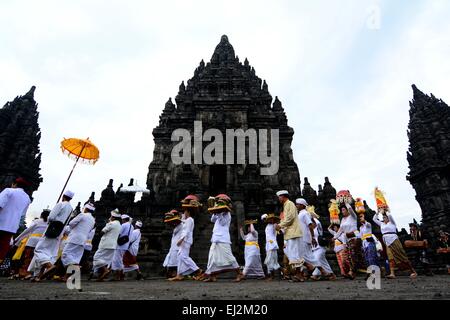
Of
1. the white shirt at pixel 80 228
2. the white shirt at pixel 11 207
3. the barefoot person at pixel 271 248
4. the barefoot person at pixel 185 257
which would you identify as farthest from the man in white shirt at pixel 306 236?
the white shirt at pixel 11 207

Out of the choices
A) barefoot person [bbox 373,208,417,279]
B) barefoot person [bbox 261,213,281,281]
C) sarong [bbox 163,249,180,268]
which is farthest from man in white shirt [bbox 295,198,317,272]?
sarong [bbox 163,249,180,268]

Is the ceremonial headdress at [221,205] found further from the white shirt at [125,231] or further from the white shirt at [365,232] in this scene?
the white shirt at [365,232]

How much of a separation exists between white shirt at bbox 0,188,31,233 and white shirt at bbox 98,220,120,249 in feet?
6.85

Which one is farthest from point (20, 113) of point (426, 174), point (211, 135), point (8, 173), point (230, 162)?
point (426, 174)

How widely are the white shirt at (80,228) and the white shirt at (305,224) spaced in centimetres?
506

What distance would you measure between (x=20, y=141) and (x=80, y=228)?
95.1 feet

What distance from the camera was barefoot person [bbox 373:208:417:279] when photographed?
6984 millimetres

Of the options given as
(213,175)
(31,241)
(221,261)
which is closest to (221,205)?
(221,261)

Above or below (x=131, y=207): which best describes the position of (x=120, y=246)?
below

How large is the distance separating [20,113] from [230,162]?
2705cm

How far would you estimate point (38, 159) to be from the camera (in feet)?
99.1

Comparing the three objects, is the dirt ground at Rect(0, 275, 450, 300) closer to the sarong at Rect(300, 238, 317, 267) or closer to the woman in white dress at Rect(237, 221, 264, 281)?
the sarong at Rect(300, 238, 317, 267)
